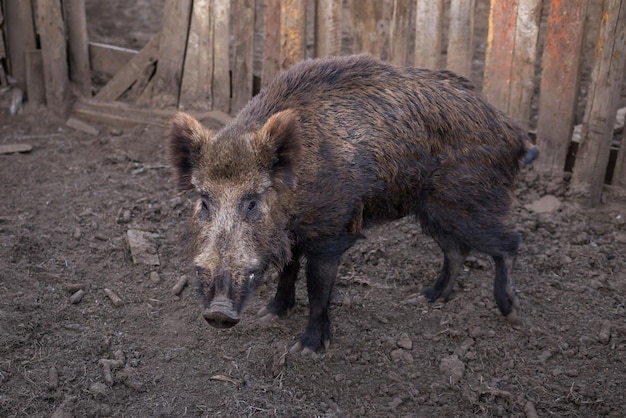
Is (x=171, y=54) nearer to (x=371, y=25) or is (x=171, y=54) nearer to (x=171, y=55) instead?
Answer: (x=171, y=55)

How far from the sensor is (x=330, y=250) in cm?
393

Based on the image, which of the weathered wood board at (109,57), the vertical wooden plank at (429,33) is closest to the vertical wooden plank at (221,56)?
the weathered wood board at (109,57)

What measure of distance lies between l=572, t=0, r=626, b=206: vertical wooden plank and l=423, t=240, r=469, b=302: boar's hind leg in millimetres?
1354

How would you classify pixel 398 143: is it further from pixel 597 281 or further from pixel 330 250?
pixel 597 281

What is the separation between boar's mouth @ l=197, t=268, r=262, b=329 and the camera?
326 centimetres

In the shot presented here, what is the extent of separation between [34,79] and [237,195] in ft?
13.6

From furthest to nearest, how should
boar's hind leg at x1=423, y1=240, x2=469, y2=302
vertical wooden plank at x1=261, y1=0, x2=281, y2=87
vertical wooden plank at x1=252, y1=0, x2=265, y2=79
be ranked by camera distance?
vertical wooden plank at x1=252, y1=0, x2=265, y2=79
vertical wooden plank at x1=261, y1=0, x2=281, y2=87
boar's hind leg at x1=423, y1=240, x2=469, y2=302

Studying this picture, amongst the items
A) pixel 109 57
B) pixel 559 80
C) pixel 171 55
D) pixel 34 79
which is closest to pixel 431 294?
pixel 559 80

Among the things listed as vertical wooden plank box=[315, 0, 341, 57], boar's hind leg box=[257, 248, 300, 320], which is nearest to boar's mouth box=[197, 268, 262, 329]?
boar's hind leg box=[257, 248, 300, 320]

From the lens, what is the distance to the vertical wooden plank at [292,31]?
588 cm

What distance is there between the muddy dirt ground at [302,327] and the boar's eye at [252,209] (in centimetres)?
47

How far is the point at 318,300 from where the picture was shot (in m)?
4.03

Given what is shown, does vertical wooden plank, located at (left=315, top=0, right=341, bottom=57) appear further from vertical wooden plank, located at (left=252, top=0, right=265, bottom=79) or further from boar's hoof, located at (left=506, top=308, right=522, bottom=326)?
boar's hoof, located at (left=506, top=308, right=522, bottom=326)

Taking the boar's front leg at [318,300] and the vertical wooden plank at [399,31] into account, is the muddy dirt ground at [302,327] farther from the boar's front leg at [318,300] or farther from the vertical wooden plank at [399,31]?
Answer: the vertical wooden plank at [399,31]
